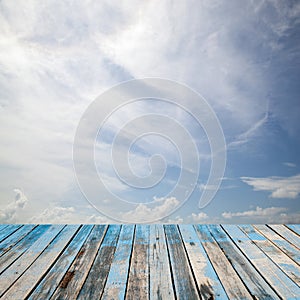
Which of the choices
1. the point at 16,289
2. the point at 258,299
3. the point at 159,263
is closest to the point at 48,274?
the point at 16,289

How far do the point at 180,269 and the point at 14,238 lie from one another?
1634 millimetres

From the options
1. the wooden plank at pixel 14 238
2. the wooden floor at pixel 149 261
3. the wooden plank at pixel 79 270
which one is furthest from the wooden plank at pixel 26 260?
the wooden plank at pixel 79 270

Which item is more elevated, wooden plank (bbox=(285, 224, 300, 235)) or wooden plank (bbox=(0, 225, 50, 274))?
wooden plank (bbox=(285, 224, 300, 235))

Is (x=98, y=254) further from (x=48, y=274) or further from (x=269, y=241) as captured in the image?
(x=269, y=241)

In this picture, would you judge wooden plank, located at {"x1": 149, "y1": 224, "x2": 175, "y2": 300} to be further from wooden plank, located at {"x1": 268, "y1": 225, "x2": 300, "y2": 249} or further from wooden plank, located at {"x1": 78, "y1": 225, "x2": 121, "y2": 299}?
wooden plank, located at {"x1": 268, "y1": 225, "x2": 300, "y2": 249}

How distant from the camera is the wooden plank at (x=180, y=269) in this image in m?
1.66

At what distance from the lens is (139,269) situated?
1.95m

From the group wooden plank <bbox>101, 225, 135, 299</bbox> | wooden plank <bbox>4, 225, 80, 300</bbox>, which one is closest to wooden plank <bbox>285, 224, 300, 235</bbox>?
wooden plank <bbox>101, 225, 135, 299</bbox>

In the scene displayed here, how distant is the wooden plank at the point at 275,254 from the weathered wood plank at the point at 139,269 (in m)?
1.00

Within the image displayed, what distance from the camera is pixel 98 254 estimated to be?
2205mm

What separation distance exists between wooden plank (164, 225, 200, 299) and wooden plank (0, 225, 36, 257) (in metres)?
1.39

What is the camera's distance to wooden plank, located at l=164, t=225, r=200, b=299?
1.66m

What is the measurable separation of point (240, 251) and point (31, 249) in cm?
177

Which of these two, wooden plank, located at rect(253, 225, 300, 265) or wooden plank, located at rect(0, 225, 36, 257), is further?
wooden plank, located at rect(0, 225, 36, 257)
